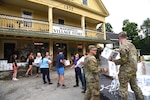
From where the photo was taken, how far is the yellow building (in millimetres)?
12627

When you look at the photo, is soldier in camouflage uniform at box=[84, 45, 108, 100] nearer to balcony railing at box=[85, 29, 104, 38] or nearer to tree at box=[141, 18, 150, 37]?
balcony railing at box=[85, 29, 104, 38]

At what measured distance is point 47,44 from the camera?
1595 centimetres

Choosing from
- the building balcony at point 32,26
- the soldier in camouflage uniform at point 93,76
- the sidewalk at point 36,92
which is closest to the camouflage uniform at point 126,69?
the soldier in camouflage uniform at point 93,76

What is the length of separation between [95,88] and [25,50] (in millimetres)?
11352

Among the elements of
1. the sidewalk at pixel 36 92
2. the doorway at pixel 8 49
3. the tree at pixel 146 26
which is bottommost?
the sidewalk at pixel 36 92

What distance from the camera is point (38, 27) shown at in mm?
14180

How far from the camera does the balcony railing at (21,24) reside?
1216 centimetres

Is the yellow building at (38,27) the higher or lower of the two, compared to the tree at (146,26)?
lower

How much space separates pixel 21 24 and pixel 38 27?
155cm

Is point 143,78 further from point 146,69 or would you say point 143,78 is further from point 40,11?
point 40,11

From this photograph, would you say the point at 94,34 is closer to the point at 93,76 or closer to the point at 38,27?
the point at 38,27

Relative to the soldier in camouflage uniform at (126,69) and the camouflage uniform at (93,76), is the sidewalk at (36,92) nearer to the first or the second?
the camouflage uniform at (93,76)

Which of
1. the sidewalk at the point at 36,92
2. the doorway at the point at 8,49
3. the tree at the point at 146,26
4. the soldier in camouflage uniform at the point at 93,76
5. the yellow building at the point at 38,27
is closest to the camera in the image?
the soldier in camouflage uniform at the point at 93,76

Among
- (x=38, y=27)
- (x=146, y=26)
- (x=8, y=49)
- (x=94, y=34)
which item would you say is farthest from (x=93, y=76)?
(x=146, y=26)
